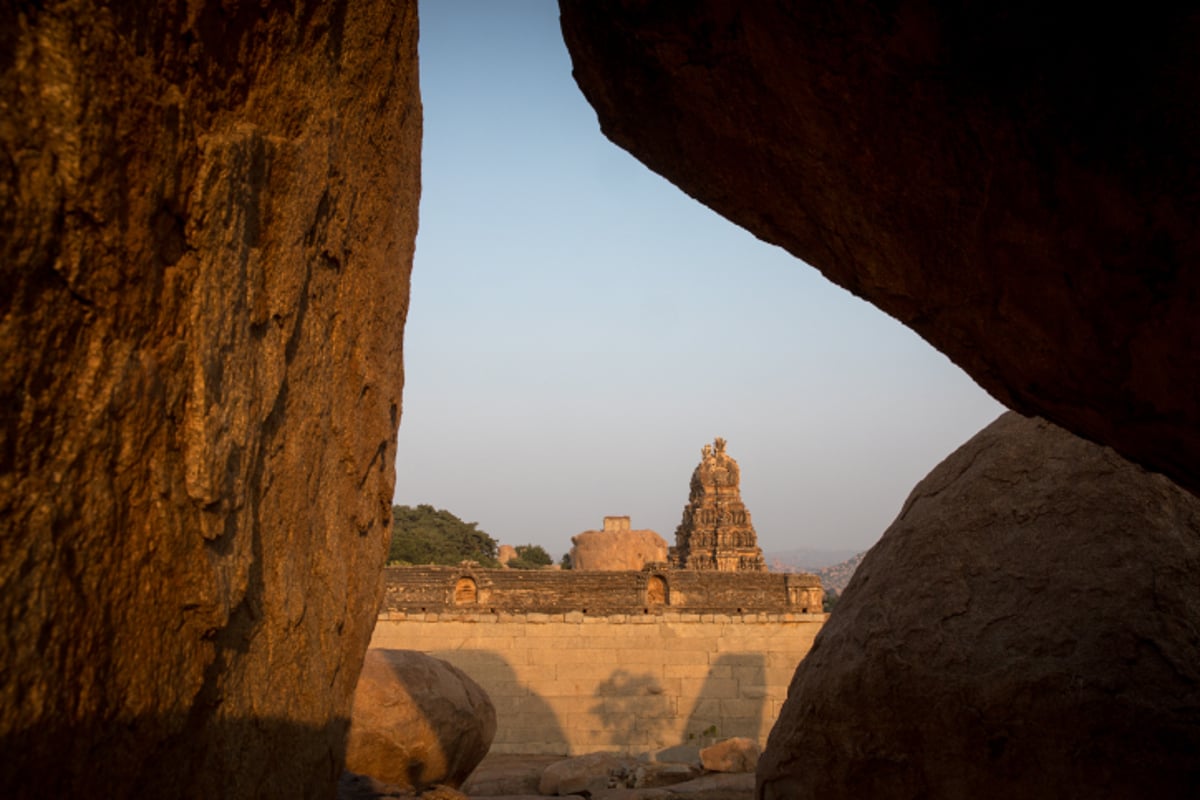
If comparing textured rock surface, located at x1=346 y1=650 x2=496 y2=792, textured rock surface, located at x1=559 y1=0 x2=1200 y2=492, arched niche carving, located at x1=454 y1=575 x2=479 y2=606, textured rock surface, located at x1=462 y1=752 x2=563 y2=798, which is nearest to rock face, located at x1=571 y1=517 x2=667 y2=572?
arched niche carving, located at x1=454 y1=575 x2=479 y2=606

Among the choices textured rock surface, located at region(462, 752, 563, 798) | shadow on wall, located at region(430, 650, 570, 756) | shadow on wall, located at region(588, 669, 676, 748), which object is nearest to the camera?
textured rock surface, located at region(462, 752, 563, 798)

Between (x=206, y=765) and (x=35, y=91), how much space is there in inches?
55.4

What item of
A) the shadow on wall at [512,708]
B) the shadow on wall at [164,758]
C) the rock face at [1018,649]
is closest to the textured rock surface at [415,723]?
the rock face at [1018,649]

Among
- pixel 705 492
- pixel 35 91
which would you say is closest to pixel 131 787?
pixel 35 91

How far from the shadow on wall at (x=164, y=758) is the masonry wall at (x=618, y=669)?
13381mm

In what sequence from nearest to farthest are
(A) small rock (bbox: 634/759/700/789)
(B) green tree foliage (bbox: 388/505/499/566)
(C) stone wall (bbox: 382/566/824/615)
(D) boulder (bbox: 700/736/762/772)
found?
(A) small rock (bbox: 634/759/700/789), (D) boulder (bbox: 700/736/762/772), (C) stone wall (bbox: 382/566/824/615), (B) green tree foliage (bbox: 388/505/499/566)

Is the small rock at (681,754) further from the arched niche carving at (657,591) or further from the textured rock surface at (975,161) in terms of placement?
the textured rock surface at (975,161)

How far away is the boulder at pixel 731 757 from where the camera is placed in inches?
380

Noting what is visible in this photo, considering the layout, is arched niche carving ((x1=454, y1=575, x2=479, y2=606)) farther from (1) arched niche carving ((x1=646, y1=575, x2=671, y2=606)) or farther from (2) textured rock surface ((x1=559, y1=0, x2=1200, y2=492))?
(2) textured rock surface ((x1=559, y1=0, x2=1200, y2=492))

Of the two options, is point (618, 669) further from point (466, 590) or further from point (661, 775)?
point (661, 775)

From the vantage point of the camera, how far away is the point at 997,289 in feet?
9.80

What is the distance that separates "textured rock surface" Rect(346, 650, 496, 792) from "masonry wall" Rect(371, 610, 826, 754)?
7.80 m

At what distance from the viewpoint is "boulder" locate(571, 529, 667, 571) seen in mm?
30531

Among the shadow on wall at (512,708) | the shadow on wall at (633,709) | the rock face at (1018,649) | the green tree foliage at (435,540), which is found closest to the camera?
the rock face at (1018,649)
